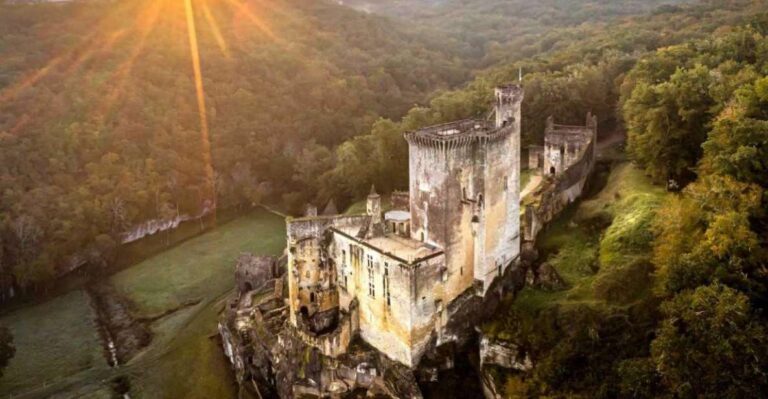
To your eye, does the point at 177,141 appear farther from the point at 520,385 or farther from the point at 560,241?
the point at 520,385

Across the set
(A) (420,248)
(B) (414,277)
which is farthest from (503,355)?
(A) (420,248)

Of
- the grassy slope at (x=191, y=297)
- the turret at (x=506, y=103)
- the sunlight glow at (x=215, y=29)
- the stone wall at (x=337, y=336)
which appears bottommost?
the grassy slope at (x=191, y=297)

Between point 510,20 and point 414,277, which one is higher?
point 510,20

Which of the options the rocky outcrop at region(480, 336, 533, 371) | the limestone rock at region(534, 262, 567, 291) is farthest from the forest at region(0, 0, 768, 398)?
the limestone rock at region(534, 262, 567, 291)

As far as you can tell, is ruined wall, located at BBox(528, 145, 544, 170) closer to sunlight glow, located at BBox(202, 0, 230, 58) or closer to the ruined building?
the ruined building

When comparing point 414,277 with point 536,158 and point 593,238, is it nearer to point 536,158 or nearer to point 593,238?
point 593,238

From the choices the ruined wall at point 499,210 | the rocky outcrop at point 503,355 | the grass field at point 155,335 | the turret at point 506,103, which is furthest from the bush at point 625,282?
the grass field at point 155,335

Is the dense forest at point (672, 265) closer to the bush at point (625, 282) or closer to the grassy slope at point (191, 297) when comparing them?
the bush at point (625, 282)
